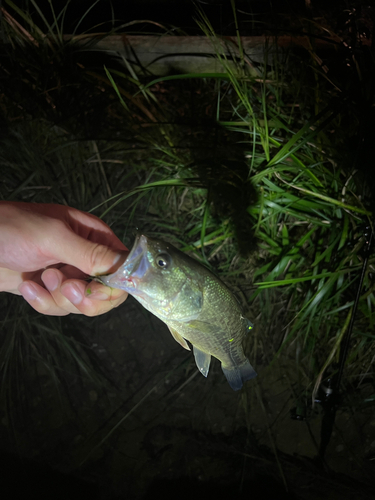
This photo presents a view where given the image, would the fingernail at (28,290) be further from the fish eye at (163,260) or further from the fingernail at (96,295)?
the fish eye at (163,260)

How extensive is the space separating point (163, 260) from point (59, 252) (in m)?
0.69

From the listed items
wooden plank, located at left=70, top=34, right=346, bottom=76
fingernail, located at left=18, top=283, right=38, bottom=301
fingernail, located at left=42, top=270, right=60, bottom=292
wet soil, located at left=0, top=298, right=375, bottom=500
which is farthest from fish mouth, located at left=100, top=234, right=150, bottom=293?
wooden plank, located at left=70, top=34, right=346, bottom=76

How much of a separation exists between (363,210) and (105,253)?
1660mm

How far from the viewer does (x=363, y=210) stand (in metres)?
1.93

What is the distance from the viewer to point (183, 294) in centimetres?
121

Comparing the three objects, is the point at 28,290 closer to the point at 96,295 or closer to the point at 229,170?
the point at 96,295

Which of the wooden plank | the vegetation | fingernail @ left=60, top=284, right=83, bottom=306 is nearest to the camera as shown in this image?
fingernail @ left=60, top=284, right=83, bottom=306

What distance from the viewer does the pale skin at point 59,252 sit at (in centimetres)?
150

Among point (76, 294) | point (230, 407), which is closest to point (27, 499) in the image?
point (230, 407)

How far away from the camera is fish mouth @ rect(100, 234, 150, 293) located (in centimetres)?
115

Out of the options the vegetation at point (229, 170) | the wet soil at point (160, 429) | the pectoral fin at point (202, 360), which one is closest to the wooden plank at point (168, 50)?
the vegetation at point (229, 170)

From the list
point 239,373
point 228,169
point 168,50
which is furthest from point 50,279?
point 168,50

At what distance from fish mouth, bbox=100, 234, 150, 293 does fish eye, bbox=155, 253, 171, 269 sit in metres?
0.04

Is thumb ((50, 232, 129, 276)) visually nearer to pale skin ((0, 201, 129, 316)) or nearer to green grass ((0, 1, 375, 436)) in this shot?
pale skin ((0, 201, 129, 316))
